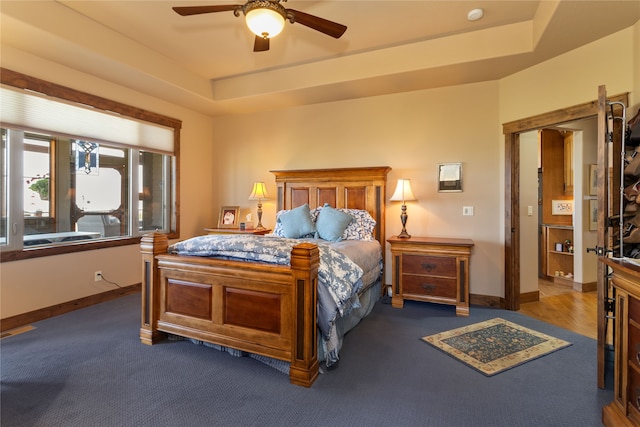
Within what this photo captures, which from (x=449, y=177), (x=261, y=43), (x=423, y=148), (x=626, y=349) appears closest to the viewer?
(x=626, y=349)

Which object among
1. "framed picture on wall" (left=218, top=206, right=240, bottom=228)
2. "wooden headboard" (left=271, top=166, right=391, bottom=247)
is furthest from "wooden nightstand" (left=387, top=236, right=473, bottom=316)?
"framed picture on wall" (left=218, top=206, right=240, bottom=228)

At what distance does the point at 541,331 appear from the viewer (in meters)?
2.95

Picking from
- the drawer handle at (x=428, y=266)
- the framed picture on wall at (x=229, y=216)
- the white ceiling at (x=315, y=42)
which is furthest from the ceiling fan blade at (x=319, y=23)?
the framed picture on wall at (x=229, y=216)

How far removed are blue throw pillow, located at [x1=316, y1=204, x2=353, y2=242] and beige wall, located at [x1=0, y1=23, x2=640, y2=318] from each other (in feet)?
2.54

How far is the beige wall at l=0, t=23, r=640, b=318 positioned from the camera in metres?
2.98

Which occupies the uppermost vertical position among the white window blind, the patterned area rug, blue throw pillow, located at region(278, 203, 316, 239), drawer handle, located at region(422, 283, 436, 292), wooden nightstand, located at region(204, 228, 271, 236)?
the white window blind

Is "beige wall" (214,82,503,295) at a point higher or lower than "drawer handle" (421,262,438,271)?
higher

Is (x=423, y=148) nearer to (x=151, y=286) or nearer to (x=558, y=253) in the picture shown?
(x=558, y=253)

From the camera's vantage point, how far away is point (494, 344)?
2.65m

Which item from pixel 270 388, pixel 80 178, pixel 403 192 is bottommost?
pixel 270 388

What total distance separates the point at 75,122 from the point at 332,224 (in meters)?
3.06

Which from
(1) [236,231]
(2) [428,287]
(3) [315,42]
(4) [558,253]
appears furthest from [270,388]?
(4) [558,253]

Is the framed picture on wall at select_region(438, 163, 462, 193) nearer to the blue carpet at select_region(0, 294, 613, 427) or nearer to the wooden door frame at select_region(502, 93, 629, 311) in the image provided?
the wooden door frame at select_region(502, 93, 629, 311)

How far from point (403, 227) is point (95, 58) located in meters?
3.82
